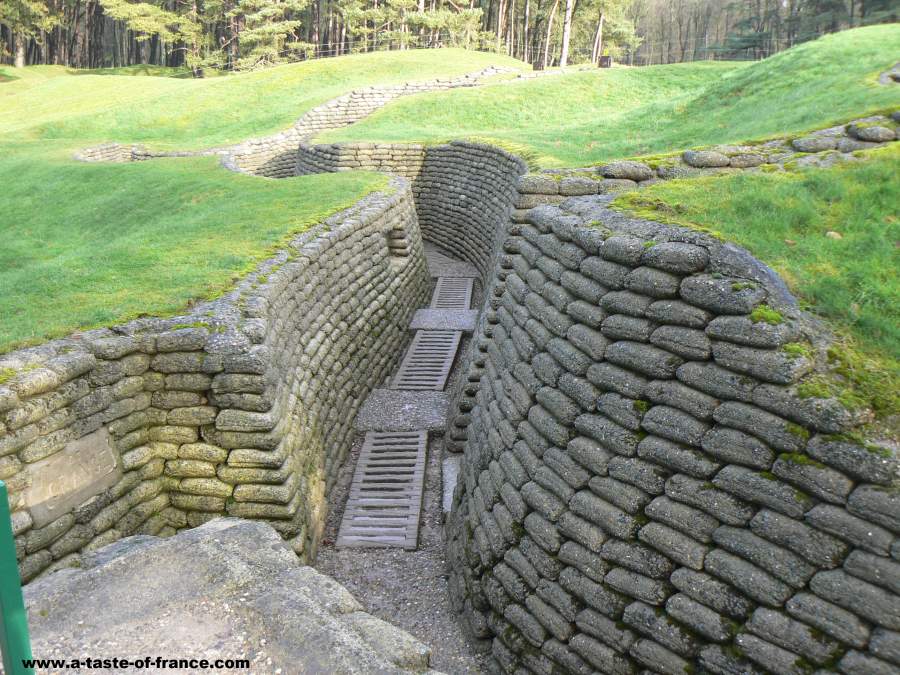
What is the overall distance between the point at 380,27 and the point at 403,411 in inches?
1676

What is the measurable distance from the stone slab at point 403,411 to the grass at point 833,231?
15.6ft

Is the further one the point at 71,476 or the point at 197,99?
the point at 197,99

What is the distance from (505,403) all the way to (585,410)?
4.47 ft

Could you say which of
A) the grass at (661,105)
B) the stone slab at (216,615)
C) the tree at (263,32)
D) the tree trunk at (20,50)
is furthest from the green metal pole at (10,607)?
the tree trunk at (20,50)

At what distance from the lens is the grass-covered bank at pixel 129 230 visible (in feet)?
22.6

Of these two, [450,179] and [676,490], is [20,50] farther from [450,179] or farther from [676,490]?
[676,490]

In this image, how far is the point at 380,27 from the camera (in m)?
46.5

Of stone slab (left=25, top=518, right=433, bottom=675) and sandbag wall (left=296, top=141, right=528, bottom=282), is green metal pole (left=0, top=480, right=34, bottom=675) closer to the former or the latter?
stone slab (left=25, top=518, right=433, bottom=675)

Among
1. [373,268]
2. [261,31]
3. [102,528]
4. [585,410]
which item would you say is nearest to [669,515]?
[585,410]

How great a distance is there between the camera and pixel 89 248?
1181cm

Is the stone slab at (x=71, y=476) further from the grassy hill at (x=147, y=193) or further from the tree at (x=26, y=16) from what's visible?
the tree at (x=26, y=16)

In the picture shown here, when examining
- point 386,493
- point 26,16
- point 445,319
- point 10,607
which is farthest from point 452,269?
point 26,16

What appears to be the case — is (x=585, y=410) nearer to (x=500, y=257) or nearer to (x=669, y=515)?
(x=669, y=515)

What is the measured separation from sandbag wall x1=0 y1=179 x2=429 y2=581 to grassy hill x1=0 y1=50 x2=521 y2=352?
1.85 feet
